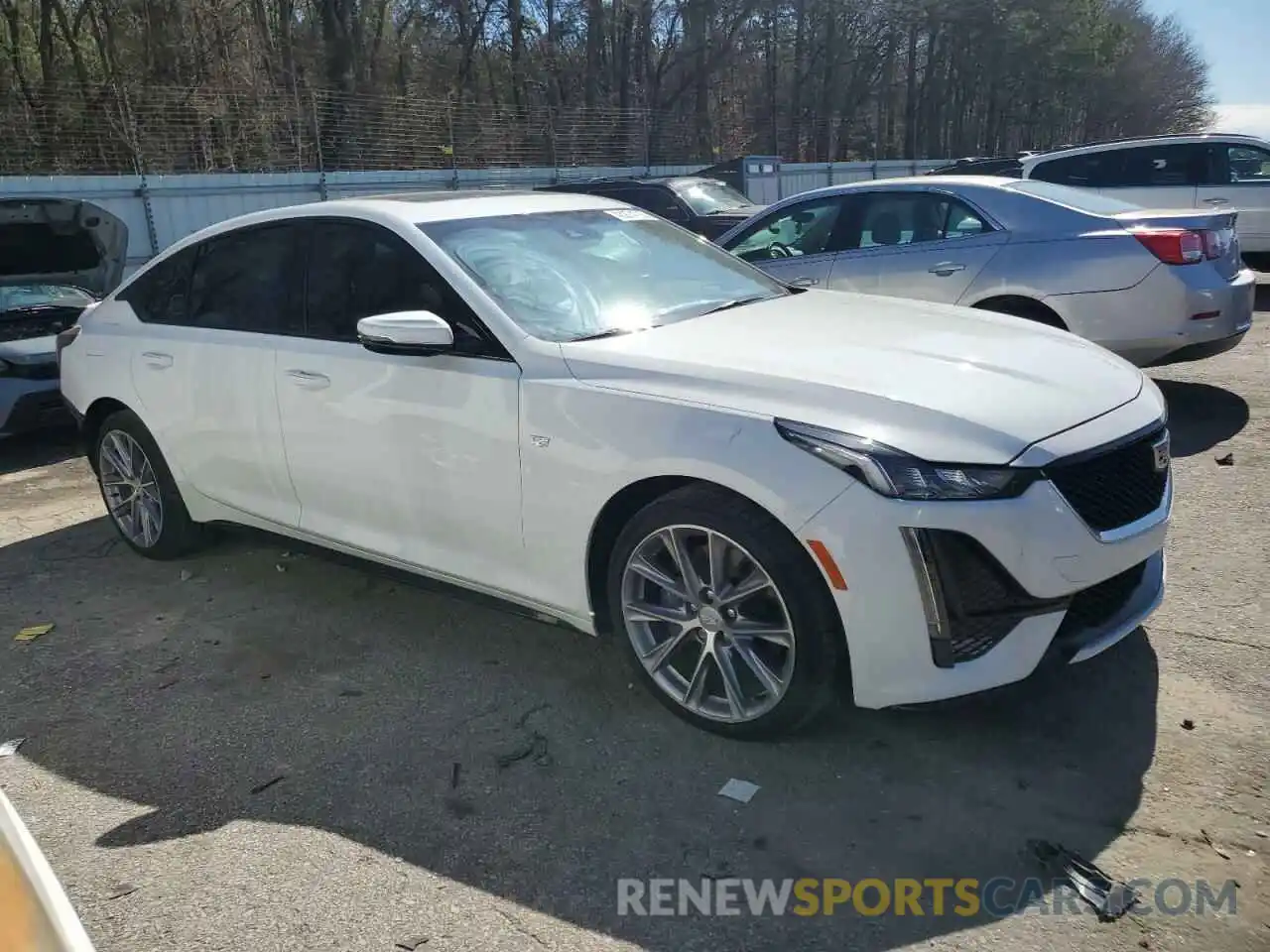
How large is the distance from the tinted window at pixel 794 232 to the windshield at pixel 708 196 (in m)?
5.57

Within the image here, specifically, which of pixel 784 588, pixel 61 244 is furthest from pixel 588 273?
pixel 61 244

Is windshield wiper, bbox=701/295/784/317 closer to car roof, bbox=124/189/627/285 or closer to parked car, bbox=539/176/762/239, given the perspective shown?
car roof, bbox=124/189/627/285

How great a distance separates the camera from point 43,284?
27.7ft

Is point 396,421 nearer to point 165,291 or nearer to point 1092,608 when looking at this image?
point 165,291

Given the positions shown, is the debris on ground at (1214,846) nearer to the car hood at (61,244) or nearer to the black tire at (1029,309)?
the black tire at (1029,309)

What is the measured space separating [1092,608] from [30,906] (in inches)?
104

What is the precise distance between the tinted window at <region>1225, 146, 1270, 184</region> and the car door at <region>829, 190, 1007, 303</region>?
19.6ft

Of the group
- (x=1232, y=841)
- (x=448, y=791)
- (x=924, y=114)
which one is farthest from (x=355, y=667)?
(x=924, y=114)

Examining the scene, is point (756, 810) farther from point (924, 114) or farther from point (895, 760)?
point (924, 114)

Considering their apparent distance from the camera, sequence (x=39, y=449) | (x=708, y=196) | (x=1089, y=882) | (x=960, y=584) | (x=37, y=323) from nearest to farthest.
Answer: (x=1089, y=882) → (x=960, y=584) → (x=37, y=323) → (x=39, y=449) → (x=708, y=196)

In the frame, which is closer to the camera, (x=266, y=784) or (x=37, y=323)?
(x=266, y=784)

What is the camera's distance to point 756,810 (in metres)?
2.92

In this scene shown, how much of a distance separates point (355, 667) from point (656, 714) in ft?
4.10

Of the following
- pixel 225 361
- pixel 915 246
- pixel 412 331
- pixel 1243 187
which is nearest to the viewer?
pixel 412 331
